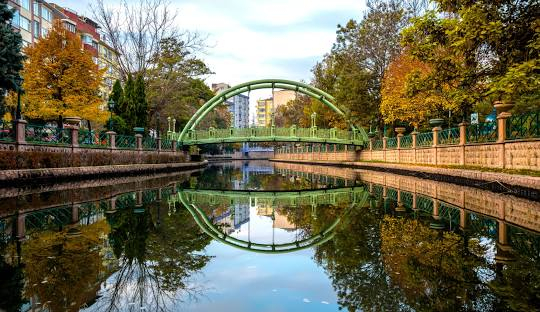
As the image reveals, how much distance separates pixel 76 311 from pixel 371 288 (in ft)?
9.25

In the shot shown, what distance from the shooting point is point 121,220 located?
8.61m

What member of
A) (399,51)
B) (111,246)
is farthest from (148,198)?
(399,51)

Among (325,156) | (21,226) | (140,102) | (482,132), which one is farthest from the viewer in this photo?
(325,156)

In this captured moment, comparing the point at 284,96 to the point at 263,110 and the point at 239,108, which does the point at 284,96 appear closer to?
the point at 239,108

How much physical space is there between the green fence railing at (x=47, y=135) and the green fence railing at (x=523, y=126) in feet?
62.4

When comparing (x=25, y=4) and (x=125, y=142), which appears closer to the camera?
(x=125, y=142)

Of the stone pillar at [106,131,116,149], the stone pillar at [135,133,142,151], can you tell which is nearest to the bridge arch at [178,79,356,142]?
the stone pillar at [135,133,142,151]

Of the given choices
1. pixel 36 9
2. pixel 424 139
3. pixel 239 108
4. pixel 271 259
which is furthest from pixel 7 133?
pixel 239 108

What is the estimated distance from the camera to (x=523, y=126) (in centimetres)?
1436

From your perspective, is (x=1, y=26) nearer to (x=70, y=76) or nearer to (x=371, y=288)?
(x=70, y=76)

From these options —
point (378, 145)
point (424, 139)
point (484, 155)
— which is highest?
point (424, 139)

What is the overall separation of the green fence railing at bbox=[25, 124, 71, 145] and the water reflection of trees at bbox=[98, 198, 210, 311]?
36.4ft

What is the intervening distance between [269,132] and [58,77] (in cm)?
1779

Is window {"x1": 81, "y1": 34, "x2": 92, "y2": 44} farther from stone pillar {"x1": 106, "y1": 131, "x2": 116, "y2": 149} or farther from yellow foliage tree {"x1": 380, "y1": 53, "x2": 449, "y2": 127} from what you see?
yellow foliage tree {"x1": 380, "y1": 53, "x2": 449, "y2": 127}
